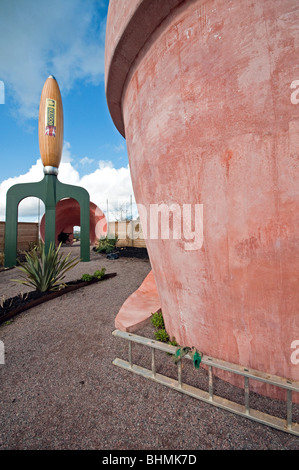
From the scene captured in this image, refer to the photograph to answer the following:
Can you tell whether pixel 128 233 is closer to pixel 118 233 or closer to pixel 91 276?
pixel 118 233

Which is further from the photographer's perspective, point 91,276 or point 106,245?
point 106,245

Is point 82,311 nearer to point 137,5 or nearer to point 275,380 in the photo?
point 275,380

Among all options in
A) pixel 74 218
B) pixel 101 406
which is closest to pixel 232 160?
pixel 101 406

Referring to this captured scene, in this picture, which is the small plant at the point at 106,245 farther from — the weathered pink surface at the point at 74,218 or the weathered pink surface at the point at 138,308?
the weathered pink surface at the point at 138,308

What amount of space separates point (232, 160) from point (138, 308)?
10.0ft

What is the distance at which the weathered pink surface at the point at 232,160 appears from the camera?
1.52m

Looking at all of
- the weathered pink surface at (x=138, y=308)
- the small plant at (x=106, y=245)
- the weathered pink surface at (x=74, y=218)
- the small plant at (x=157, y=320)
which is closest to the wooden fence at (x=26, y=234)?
the weathered pink surface at (x=74, y=218)

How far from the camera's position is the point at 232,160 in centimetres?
170

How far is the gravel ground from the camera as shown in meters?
1.52

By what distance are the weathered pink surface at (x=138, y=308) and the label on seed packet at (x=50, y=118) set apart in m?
8.61

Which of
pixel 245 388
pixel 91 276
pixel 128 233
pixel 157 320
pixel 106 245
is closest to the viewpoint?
pixel 245 388

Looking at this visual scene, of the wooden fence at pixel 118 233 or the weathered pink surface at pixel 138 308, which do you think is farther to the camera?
the wooden fence at pixel 118 233
